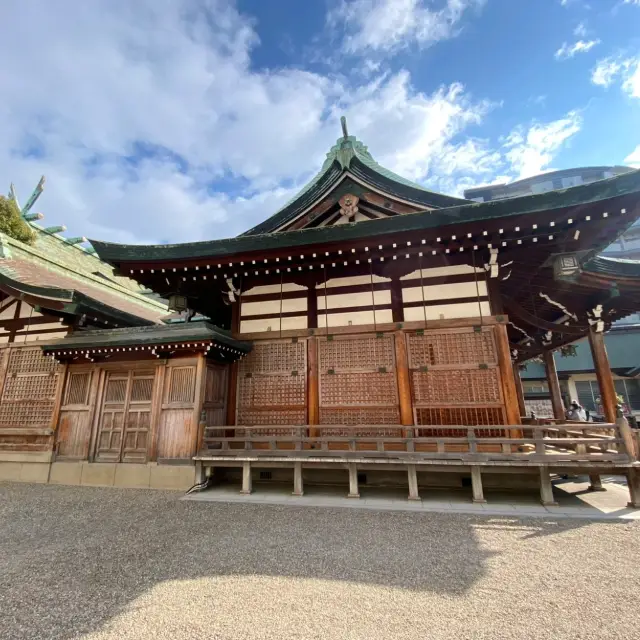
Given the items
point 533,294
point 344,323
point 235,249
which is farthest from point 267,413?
point 533,294

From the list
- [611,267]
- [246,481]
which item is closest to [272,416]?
[246,481]

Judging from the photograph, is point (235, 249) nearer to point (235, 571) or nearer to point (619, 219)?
point (235, 571)

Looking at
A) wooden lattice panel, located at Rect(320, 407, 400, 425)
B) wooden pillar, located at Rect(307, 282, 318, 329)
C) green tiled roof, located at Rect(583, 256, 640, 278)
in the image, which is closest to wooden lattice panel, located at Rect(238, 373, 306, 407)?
wooden lattice panel, located at Rect(320, 407, 400, 425)

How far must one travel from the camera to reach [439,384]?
782 cm

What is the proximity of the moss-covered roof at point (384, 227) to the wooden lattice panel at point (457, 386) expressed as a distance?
335 centimetres

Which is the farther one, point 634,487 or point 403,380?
point 403,380

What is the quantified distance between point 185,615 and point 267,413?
536 cm

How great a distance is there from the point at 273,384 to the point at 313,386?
1087mm

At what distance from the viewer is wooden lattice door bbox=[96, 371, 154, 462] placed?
27.2 ft

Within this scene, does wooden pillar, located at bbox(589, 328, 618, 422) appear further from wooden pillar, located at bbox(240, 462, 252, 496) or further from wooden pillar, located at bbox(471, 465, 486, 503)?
wooden pillar, located at bbox(240, 462, 252, 496)

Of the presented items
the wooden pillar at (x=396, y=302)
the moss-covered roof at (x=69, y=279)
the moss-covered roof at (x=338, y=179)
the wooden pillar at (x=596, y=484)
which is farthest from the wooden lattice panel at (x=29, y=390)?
the wooden pillar at (x=596, y=484)

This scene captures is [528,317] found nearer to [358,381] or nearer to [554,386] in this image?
[358,381]

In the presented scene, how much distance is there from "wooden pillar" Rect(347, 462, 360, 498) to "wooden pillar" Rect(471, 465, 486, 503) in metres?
2.25

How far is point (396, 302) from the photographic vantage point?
334 inches
